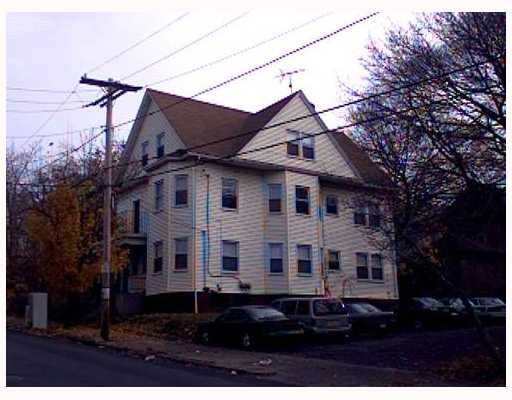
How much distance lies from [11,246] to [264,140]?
13.5 metres

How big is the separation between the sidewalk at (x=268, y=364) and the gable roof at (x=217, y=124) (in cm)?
951

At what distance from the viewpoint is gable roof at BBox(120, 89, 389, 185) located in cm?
3212

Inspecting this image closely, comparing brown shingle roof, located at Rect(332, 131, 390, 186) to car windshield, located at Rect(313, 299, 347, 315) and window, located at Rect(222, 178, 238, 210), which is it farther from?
car windshield, located at Rect(313, 299, 347, 315)

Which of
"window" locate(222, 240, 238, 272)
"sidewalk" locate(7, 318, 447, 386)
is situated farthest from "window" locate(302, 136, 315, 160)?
"sidewalk" locate(7, 318, 447, 386)

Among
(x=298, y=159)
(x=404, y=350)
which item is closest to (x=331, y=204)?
(x=298, y=159)

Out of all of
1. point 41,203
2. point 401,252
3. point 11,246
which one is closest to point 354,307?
point 401,252

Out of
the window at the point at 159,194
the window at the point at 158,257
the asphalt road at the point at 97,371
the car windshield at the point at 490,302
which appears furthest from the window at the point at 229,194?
the car windshield at the point at 490,302

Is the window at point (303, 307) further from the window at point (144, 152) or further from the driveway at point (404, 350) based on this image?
the window at point (144, 152)

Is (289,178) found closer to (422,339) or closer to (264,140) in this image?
(264,140)

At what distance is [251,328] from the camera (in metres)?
22.2

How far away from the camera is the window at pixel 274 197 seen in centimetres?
3334

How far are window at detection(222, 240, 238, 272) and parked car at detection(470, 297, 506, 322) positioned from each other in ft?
36.7

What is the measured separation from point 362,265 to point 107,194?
1567cm

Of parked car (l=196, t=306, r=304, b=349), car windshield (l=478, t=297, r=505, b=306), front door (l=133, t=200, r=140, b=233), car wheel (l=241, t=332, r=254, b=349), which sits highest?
front door (l=133, t=200, r=140, b=233)
